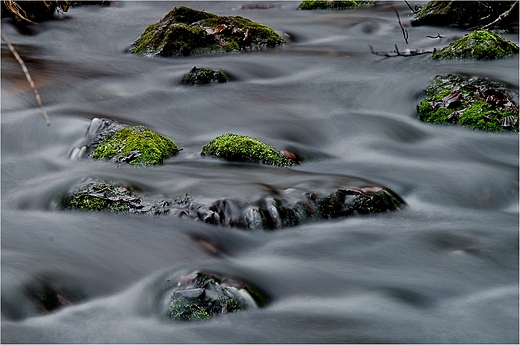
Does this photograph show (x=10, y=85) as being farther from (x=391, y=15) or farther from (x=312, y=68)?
(x=391, y=15)

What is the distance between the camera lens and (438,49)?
9414mm

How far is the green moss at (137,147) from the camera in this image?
5926 mm

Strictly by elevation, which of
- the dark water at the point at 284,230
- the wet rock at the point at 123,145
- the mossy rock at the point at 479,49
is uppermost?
the mossy rock at the point at 479,49

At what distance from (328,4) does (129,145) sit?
8437mm

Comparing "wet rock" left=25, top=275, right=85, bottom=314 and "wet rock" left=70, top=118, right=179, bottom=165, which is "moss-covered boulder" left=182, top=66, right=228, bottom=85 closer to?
"wet rock" left=70, top=118, right=179, bottom=165

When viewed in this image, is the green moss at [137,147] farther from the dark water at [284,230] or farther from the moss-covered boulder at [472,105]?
the moss-covered boulder at [472,105]

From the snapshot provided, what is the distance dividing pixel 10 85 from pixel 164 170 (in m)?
3.46

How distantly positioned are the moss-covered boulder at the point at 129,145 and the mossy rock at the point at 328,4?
7.80 metres

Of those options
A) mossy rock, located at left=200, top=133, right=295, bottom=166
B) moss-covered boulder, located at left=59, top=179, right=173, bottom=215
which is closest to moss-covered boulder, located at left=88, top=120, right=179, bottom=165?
mossy rock, located at left=200, top=133, right=295, bottom=166

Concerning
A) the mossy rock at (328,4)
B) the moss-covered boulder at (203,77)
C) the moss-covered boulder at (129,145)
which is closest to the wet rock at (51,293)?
the moss-covered boulder at (129,145)

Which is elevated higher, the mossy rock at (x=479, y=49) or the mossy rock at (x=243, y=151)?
the mossy rock at (x=479, y=49)

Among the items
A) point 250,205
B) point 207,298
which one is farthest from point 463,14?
point 207,298

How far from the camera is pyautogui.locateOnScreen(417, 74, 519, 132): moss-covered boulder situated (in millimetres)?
7078

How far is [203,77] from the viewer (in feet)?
27.8
